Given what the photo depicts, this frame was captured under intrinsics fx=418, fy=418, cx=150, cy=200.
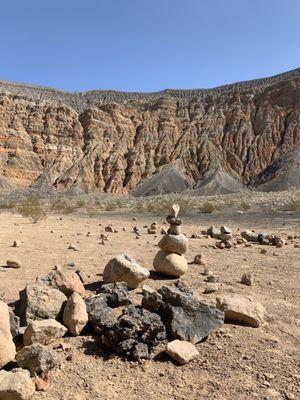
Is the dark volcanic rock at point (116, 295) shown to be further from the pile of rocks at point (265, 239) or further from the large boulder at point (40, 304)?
the pile of rocks at point (265, 239)

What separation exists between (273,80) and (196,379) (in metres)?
79.3

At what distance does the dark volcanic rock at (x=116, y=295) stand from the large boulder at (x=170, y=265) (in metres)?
1.64

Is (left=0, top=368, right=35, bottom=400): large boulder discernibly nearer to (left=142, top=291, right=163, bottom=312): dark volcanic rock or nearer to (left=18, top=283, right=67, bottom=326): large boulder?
(left=18, top=283, right=67, bottom=326): large boulder

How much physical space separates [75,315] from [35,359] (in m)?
0.83

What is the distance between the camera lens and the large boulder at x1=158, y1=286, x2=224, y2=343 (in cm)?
417

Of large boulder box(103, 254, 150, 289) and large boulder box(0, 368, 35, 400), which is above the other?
large boulder box(103, 254, 150, 289)

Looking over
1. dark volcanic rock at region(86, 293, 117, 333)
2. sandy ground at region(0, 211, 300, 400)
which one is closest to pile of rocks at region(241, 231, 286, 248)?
sandy ground at region(0, 211, 300, 400)

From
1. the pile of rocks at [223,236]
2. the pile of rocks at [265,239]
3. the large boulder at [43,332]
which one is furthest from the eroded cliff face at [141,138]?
the large boulder at [43,332]

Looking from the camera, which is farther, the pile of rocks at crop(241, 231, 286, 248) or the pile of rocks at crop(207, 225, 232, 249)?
the pile of rocks at crop(241, 231, 286, 248)

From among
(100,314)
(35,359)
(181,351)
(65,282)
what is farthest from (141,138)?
(35,359)

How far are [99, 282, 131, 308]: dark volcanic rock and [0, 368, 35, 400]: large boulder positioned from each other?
1.67 meters

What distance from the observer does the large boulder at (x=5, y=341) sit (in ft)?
11.5

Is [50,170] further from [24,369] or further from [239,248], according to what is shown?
[24,369]

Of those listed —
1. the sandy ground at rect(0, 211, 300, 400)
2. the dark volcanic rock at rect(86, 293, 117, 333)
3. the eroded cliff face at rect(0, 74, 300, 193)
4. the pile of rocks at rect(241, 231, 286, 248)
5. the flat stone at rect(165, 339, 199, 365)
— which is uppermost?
the eroded cliff face at rect(0, 74, 300, 193)
